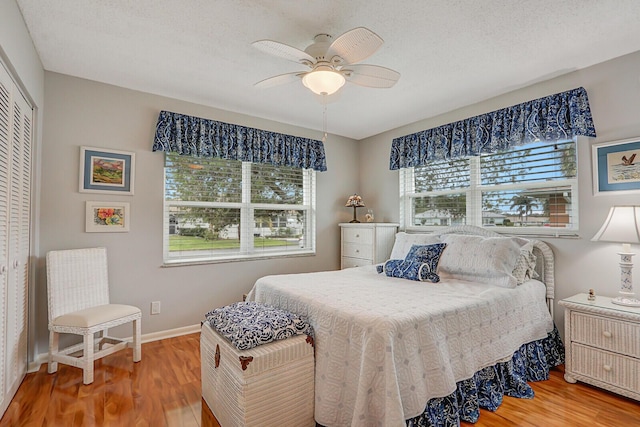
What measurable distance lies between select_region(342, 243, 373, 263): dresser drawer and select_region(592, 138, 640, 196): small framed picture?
2286 millimetres

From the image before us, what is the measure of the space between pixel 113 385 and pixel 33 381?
0.63 m

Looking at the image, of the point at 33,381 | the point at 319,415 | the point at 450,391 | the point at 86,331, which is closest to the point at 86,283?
the point at 86,331

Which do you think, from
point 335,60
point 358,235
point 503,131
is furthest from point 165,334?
point 503,131

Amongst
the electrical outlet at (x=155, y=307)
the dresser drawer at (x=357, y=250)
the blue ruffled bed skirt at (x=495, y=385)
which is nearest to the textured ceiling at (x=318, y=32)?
the dresser drawer at (x=357, y=250)

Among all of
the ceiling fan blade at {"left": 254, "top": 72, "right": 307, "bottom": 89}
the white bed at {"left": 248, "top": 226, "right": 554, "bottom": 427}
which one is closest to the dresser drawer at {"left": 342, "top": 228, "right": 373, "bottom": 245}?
the white bed at {"left": 248, "top": 226, "right": 554, "bottom": 427}

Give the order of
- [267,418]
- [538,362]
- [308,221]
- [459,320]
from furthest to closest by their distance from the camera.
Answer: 1. [308,221]
2. [538,362]
3. [459,320]
4. [267,418]

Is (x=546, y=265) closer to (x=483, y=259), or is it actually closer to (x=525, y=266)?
(x=525, y=266)

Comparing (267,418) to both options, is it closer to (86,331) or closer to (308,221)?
(86,331)

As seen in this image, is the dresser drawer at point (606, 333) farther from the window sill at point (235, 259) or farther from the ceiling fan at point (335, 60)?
the window sill at point (235, 259)

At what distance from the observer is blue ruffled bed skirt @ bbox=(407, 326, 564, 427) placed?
181 centimetres

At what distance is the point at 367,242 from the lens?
415 centimetres

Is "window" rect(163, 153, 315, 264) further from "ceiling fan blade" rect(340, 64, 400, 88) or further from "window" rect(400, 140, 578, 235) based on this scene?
"ceiling fan blade" rect(340, 64, 400, 88)

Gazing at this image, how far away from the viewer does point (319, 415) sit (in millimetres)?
1811

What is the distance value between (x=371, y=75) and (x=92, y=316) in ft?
9.14
